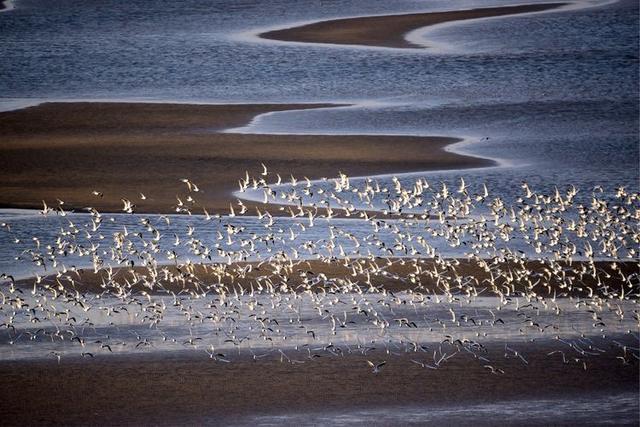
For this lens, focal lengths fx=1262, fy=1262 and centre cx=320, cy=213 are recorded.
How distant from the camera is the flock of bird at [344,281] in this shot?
905 cm

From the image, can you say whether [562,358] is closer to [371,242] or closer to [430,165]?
[371,242]

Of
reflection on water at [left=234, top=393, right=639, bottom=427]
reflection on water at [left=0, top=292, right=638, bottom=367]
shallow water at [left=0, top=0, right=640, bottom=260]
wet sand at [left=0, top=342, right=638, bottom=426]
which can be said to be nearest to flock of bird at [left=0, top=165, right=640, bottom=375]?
reflection on water at [left=0, top=292, right=638, bottom=367]

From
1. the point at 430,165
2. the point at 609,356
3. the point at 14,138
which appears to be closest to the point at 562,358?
the point at 609,356

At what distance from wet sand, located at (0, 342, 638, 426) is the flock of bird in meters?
0.12

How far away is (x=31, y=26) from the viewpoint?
2497cm

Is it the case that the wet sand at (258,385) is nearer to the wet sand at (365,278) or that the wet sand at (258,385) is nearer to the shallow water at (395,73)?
the wet sand at (365,278)

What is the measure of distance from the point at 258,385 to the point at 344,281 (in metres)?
2.43

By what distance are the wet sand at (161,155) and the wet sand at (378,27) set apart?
4135 millimetres

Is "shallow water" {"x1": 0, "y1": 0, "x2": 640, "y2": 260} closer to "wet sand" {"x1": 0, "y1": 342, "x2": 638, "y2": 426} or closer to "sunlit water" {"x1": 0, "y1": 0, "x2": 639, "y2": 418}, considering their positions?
"sunlit water" {"x1": 0, "y1": 0, "x2": 639, "y2": 418}

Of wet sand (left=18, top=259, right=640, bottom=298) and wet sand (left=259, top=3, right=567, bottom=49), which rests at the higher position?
wet sand (left=259, top=3, right=567, bottom=49)

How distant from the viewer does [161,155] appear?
16047 millimetres

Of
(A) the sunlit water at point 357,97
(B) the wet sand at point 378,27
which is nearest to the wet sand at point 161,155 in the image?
(A) the sunlit water at point 357,97

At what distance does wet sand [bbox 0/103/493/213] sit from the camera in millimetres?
14344

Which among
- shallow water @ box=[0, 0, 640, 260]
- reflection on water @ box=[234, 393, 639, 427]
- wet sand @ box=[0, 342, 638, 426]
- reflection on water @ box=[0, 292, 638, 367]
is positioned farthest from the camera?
shallow water @ box=[0, 0, 640, 260]
